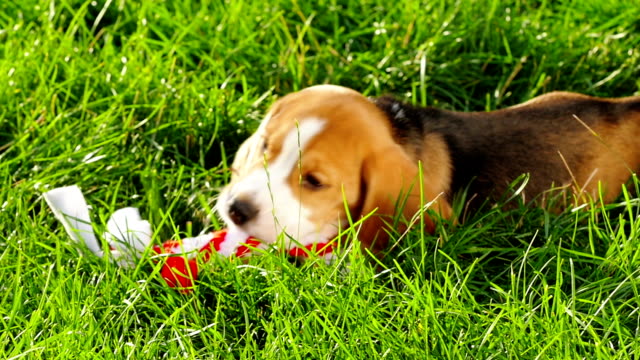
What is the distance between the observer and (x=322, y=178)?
13.0 ft

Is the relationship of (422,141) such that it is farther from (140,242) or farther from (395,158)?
(140,242)

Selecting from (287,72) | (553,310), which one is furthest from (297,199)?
(287,72)

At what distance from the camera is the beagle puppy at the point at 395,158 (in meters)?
3.98

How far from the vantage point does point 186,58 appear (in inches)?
211

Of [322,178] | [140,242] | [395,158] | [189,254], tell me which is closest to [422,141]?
[395,158]

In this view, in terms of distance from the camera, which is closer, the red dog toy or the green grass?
the green grass

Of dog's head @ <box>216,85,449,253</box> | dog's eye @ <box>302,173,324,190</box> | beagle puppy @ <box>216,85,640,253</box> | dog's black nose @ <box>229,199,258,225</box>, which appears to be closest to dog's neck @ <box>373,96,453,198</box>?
beagle puppy @ <box>216,85,640,253</box>

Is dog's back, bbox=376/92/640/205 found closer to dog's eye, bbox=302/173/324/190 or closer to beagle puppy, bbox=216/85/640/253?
beagle puppy, bbox=216/85/640/253

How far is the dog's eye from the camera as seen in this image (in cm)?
397

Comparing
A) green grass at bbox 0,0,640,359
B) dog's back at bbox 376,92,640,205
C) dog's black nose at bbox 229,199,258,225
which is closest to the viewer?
green grass at bbox 0,0,640,359

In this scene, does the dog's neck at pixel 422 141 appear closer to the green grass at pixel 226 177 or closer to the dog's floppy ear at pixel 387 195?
the dog's floppy ear at pixel 387 195

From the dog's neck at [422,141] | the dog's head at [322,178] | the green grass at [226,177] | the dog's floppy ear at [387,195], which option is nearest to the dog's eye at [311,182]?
the dog's head at [322,178]

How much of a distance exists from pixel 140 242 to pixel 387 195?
96cm

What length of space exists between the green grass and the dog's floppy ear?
0.47ft
